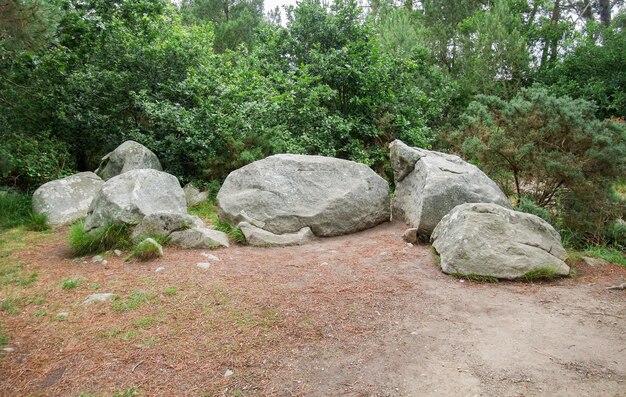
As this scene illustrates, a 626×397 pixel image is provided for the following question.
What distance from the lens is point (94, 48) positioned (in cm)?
877

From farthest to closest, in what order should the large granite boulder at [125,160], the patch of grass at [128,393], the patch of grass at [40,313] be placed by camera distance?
the large granite boulder at [125,160] → the patch of grass at [40,313] → the patch of grass at [128,393]

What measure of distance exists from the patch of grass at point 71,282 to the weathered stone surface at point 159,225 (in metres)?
1.04

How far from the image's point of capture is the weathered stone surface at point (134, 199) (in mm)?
5422

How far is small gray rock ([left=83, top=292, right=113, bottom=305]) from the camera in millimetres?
3812

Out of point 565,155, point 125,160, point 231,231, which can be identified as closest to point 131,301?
point 231,231

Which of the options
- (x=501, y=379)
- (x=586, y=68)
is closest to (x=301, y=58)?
(x=501, y=379)

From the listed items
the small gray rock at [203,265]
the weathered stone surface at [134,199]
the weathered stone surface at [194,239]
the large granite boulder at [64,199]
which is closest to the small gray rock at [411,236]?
the weathered stone surface at [194,239]

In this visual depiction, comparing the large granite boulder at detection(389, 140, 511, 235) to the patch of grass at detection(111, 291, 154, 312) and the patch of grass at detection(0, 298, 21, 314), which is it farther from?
the patch of grass at detection(0, 298, 21, 314)

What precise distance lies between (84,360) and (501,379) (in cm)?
287

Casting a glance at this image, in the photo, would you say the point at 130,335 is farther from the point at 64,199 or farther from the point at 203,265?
the point at 64,199

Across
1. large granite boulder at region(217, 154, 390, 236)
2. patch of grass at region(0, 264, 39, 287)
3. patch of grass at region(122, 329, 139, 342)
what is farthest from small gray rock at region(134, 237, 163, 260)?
patch of grass at region(122, 329, 139, 342)

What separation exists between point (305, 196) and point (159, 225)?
85.5 inches

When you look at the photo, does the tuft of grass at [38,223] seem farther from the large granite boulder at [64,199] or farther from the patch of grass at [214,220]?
the patch of grass at [214,220]

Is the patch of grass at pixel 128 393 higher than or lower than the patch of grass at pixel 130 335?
higher
